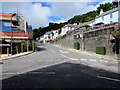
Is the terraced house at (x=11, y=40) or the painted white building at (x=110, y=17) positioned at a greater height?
the painted white building at (x=110, y=17)

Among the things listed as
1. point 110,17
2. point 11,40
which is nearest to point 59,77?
point 11,40

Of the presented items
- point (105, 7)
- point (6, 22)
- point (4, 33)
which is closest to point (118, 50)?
point (4, 33)

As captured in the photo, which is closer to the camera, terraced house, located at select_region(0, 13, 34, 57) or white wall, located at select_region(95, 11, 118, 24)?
terraced house, located at select_region(0, 13, 34, 57)

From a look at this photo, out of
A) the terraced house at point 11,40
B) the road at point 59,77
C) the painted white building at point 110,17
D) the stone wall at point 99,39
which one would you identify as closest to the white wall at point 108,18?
the painted white building at point 110,17

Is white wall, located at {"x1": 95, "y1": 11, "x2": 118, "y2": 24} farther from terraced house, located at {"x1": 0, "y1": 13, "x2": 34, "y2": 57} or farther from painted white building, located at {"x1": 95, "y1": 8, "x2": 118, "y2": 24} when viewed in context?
terraced house, located at {"x1": 0, "y1": 13, "x2": 34, "y2": 57}

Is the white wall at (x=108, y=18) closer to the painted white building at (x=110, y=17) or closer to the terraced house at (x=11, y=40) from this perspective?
the painted white building at (x=110, y=17)

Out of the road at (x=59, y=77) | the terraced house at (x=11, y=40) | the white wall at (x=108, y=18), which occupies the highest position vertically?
the white wall at (x=108, y=18)

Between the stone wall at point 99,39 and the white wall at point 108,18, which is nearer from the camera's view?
the stone wall at point 99,39

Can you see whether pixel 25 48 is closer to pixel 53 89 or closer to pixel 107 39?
pixel 107 39

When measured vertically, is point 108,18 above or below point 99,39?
above

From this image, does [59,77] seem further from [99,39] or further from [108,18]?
[108,18]

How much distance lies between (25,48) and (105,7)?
173 feet

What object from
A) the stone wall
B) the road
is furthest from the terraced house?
the stone wall

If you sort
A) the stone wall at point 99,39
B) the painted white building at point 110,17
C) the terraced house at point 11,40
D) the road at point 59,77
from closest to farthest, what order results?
the road at point 59,77 → the stone wall at point 99,39 → the terraced house at point 11,40 → the painted white building at point 110,17
